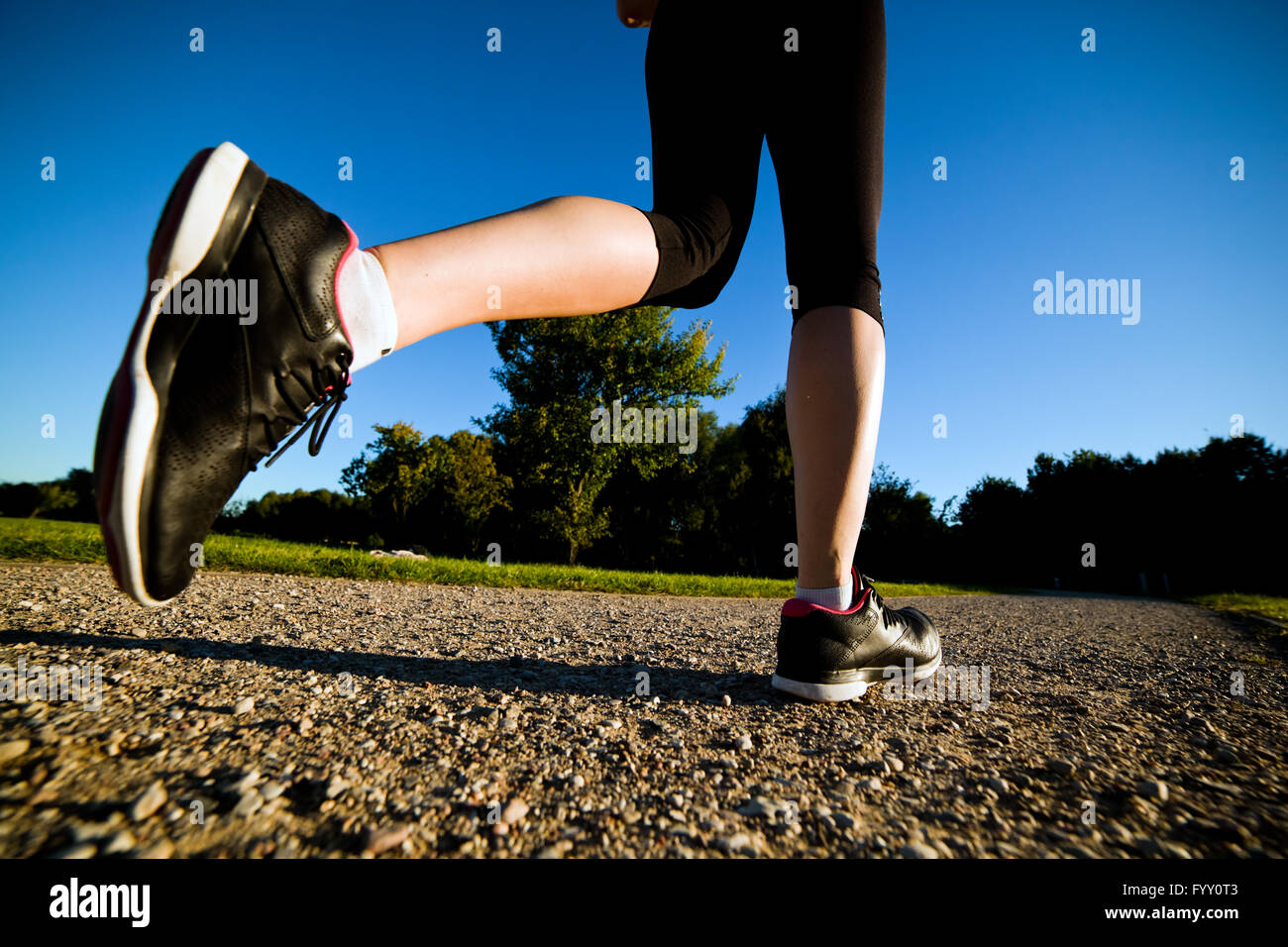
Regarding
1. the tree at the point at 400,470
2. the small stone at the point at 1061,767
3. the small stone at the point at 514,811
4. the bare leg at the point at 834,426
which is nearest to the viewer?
the small stone at the point at 514,811

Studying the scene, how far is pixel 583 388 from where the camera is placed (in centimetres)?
1944

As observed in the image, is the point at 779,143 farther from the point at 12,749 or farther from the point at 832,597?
the point at 12,749

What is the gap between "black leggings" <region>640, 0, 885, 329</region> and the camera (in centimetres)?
146

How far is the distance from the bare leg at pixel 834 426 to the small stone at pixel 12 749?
4.89 feet

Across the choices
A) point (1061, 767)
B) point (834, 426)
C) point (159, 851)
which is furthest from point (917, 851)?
point (159, 851)

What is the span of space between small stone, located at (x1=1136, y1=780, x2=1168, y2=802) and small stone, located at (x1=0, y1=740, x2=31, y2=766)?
1843mm

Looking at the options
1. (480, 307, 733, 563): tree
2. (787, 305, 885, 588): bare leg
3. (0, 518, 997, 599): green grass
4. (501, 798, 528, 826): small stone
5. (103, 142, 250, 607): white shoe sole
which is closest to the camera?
(501, 798, 528, 826): small stone

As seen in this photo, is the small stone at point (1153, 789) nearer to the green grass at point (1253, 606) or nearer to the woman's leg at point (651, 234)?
the woman's leg at point (651, 234)

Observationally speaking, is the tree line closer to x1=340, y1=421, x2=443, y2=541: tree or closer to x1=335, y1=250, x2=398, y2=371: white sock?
x1=340, y1=421, x2=443, y2=541: tree

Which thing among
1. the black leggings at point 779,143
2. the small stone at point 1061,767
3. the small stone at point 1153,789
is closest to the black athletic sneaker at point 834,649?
the small stone at point 1061,767

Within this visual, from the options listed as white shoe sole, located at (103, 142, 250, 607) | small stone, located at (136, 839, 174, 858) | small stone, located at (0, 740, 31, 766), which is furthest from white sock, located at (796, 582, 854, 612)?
small stone, located at (0, 740, 31, 766)

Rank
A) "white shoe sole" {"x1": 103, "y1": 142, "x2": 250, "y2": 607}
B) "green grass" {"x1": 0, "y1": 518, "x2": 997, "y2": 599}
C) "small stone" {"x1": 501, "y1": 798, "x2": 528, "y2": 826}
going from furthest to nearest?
"green grass" {"x1": 0, "y1": 518, "x2": 997, "y2": 599}, "white shoe sole" {"x1": 103, "y1": 142, "x2": 250, "y2": 607}, "small stone" {"x1": 501, "y1": 798, "x2": 528, "y2": 826}

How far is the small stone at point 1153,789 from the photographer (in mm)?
953
